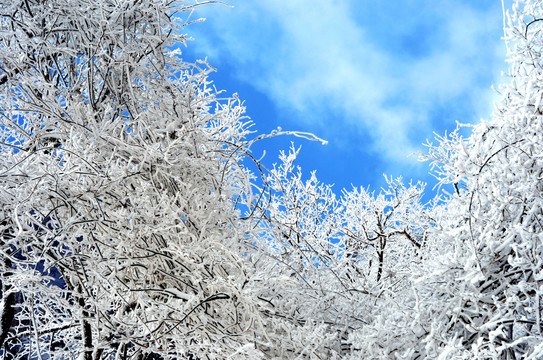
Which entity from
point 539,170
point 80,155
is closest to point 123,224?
point 80,155

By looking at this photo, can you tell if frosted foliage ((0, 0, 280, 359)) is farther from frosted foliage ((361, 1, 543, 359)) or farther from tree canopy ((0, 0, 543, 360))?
frosted foliage ((361, 1, 543, 359))

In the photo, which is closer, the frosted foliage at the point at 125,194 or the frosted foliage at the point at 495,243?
the frosted foliage at the point at 495,243

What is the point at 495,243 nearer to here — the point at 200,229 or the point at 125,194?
the point at 200,229

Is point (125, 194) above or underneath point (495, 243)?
above

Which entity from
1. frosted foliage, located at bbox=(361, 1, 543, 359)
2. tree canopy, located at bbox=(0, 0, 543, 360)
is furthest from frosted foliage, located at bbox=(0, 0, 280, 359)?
frosted foliage, located at bbox=(361, 1, 543, 359)

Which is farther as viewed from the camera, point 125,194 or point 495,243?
point 125,194

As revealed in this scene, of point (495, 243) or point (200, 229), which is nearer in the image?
point (495, 243)

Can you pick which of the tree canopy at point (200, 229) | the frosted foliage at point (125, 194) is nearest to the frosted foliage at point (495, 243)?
the tree canopy at point (200, 229)

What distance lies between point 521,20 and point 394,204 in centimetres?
1036

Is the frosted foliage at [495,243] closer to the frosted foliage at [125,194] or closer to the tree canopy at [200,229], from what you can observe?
the tree canopy at [200,229]

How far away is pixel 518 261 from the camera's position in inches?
108

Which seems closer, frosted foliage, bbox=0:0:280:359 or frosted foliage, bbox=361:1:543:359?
frosted foliage, bbox=361:1:543:359

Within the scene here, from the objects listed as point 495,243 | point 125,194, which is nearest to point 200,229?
point 125,194

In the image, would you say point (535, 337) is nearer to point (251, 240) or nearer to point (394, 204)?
point (251, 240)
